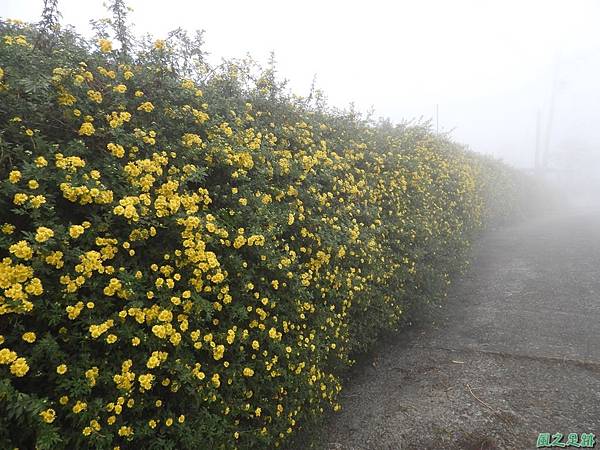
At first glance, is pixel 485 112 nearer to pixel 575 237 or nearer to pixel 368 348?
pixel 575 237

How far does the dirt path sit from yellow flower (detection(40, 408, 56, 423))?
1952mm

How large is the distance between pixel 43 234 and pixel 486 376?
142 inches

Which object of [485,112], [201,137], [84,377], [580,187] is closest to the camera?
[84,377]

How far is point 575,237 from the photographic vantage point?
Result: 31.2 feet

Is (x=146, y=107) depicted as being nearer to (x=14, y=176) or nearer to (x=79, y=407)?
(x=14, y=176)

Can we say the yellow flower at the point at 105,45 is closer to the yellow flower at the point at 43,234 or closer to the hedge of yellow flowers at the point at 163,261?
the hedge of yellow flowers at the point at 163,261

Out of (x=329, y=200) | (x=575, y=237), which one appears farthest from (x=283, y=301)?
(x=575, y=237)

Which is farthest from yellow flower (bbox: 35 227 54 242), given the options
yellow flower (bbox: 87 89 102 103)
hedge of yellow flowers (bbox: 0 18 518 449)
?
yellow flower (bbox: 87 89 102 103)

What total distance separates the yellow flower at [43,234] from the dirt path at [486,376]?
232 centimetres

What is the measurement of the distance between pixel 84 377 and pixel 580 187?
129 feet

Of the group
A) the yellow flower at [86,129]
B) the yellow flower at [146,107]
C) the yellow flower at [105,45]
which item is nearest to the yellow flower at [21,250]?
the yellow flower at [86,129]

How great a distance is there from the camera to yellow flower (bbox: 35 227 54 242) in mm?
1784

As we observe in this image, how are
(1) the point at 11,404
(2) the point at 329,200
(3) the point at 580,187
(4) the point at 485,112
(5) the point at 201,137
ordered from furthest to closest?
(4) the point at 485,112
(3) the point at 580,187
(2) the point at 329,200
(5) the point at 201,137
(1) the point at 11,404

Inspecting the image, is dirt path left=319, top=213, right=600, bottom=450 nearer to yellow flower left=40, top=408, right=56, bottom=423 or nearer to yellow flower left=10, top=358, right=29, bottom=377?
yellow flower left=40, top=408, right=56, bottom=423
